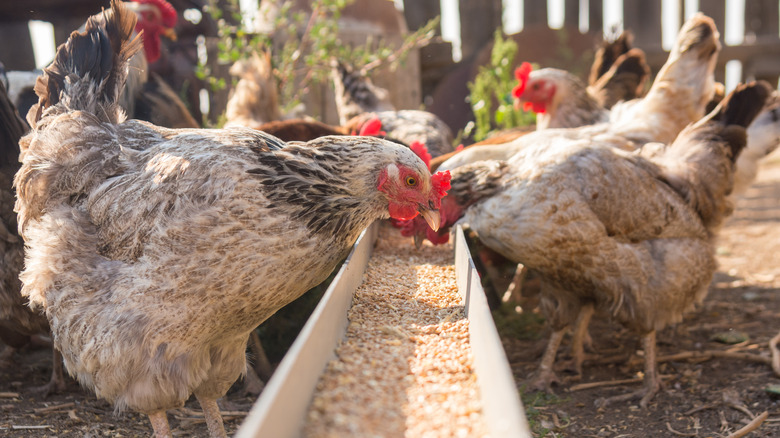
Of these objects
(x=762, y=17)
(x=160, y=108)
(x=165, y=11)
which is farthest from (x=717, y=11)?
(x=160, y=108)

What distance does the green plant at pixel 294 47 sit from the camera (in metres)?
4.61

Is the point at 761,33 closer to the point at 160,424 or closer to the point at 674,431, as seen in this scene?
the point at 674,431

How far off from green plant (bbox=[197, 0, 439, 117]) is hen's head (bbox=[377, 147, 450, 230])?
2.79m

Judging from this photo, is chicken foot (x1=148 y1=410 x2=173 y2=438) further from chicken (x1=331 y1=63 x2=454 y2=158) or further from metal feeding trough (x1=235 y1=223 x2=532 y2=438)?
chicken (x1=331 y1=63 x2=454 y2=158)

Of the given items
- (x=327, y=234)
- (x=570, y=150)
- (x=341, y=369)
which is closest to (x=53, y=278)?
(x=327, y=234)

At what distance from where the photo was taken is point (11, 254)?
2766 millimetres

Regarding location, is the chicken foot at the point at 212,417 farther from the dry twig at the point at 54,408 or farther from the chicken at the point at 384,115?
the chicken at the point at 384,115

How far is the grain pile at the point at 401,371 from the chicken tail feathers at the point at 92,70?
51.2 inches

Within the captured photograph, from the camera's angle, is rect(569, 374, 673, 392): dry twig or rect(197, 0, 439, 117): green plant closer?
rect(569, 374, 673, 392): dry twig

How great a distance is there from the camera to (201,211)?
185 centimetres

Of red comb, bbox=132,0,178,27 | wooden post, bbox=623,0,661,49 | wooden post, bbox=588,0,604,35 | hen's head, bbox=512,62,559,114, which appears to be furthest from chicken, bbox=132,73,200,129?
wooden post, bbox=623,0,661,49

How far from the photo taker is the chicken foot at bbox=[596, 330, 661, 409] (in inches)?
122

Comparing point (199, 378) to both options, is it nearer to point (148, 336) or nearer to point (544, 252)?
point (148, 336)

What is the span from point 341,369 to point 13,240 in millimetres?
2011
